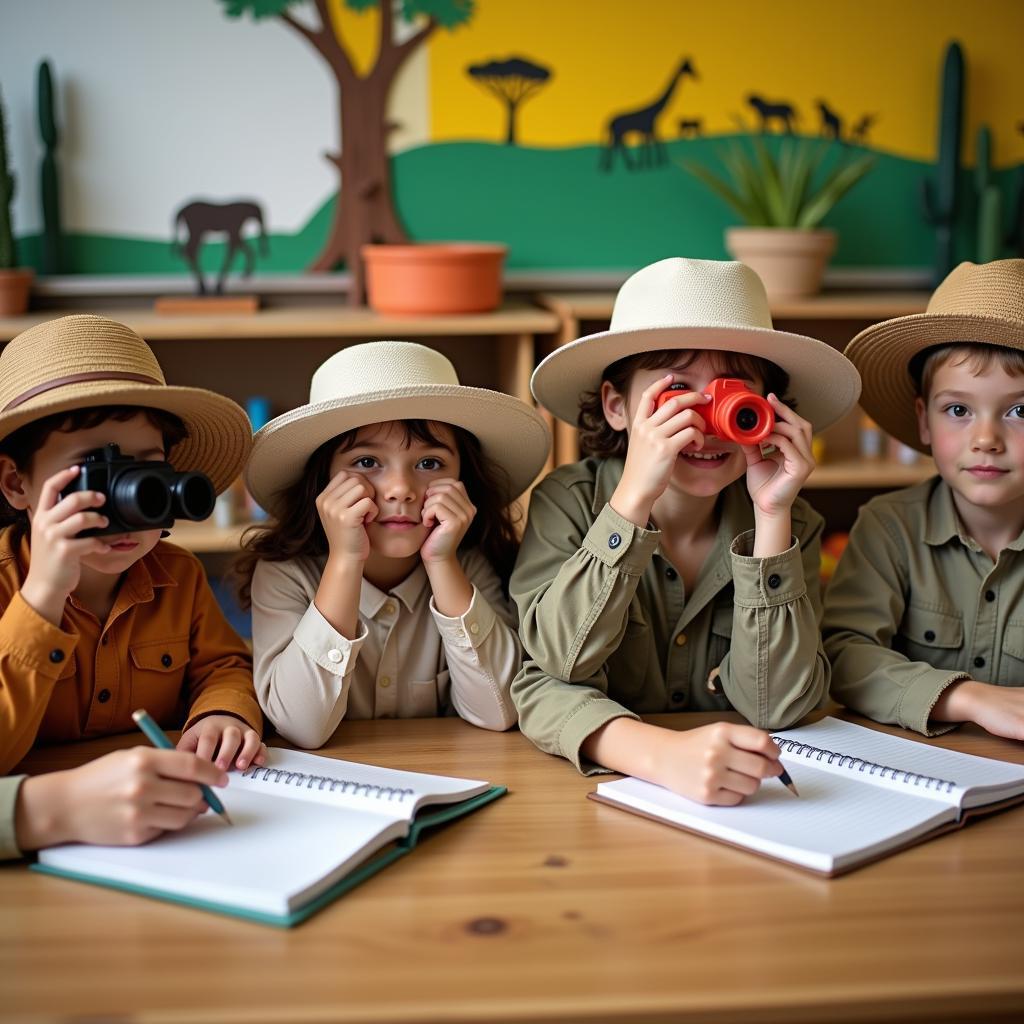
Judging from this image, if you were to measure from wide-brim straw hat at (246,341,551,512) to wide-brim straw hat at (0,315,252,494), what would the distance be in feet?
0.26

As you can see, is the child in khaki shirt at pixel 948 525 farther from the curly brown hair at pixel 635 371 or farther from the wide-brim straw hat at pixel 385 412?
the wide-brim straw hat at pixel 385 412

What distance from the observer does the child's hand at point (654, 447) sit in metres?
1.42

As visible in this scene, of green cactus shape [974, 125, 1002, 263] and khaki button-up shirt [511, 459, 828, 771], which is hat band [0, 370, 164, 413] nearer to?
khaki button-up shirt [511, 459, 828, 771]

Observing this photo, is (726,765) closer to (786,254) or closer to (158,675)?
(158,675)

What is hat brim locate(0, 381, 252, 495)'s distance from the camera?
133 cm

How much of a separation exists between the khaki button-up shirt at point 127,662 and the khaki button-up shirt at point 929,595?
0.82m

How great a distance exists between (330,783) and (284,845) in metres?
0.15

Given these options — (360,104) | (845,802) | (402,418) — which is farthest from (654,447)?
(360,104)

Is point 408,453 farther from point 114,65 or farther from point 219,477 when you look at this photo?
point 114,65

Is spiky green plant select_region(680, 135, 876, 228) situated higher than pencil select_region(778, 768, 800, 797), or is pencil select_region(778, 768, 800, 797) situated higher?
spiky green plant select_region(680, 135, 876, 228)

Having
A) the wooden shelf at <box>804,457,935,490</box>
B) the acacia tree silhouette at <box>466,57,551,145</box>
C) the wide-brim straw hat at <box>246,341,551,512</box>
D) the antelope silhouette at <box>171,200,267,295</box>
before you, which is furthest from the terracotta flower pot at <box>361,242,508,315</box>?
the wide-brim straw hat at <box>246,341,551,512</box>

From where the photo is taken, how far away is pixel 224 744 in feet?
4.39

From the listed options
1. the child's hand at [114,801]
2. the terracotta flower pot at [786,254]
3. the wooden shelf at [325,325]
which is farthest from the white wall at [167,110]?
the child's hand at [114,801]

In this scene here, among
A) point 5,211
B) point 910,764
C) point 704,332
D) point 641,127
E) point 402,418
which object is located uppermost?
point 641,127
